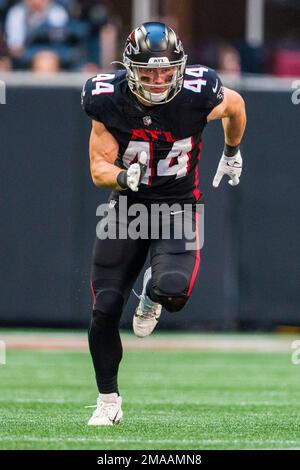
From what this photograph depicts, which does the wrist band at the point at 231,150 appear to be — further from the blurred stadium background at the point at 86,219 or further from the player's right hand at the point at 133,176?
the blurred stadium background at the point at 86,219

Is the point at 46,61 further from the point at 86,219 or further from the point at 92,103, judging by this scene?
the point at 92,103

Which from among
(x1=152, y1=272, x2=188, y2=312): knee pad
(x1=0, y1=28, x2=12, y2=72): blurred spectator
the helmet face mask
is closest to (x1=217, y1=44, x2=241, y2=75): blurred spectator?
(x1=0, y1=28, x2=12, y2=72): blurred spectator

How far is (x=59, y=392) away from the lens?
7855 millimetres

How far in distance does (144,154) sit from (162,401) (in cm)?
204

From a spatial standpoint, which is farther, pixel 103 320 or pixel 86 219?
pixel 86 219

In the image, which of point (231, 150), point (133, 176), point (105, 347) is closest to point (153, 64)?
point (133, 176)

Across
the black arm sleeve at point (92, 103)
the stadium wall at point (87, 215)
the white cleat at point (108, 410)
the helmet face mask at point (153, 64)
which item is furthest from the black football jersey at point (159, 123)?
the stadium wall at point (87, 215)

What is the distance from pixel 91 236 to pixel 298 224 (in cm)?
192

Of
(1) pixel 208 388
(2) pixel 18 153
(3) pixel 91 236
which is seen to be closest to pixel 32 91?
(2) pixel 18 153

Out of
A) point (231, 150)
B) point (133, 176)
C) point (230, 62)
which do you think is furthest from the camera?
point (230, 62)

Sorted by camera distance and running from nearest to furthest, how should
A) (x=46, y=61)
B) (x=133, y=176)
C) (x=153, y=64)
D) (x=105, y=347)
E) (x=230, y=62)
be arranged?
(x=133, y=176) → (x=153, y=64) → (x=105, y=347) → (x=46, y=61) → (x=230, y=62)

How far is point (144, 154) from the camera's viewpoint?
231 inches

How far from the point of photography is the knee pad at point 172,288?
19.2 feet

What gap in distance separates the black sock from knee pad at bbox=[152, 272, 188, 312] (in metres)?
0.25
